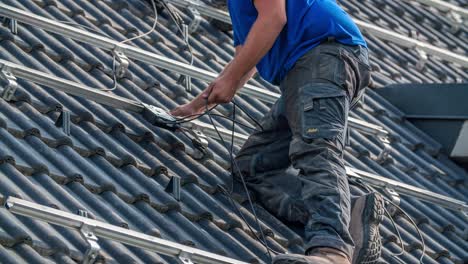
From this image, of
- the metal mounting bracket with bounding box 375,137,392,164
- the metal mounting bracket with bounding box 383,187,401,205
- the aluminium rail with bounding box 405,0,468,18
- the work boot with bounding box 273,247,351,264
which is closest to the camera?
the work boot with bounding box 273,247,351,264

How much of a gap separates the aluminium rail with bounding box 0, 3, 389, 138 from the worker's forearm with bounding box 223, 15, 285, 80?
1181 mm

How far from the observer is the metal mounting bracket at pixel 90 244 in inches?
232

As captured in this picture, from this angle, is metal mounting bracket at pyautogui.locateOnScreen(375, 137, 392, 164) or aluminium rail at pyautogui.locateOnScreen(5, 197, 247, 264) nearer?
aluminium rail at pyautogui.locateOnScreen(5, 197, 247, 264)

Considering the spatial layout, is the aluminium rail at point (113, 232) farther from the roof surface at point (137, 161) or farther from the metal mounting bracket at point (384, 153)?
the metal mounting bracket at point (384, 153)

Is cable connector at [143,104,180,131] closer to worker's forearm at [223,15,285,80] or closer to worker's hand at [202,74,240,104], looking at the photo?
worker's hand at [202,74,240,104]

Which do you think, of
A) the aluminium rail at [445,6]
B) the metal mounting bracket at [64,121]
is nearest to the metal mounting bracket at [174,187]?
the metal mounting bracket at [64,121]

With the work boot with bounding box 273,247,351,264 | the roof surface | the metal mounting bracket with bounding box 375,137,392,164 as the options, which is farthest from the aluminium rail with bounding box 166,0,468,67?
the work boot with bounding box 273,247,351,264

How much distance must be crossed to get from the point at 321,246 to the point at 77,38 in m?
2.11

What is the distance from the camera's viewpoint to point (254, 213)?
7.02m

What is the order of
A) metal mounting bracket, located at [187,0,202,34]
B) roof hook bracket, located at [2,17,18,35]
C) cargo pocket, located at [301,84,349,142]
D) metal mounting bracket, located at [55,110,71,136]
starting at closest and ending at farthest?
cargo pocket, located at [301,84,349,142] < metal mounting bracket, located at [55,110,71,136] < roof hook bracket, located at [2,17,18,35] < metal mounting bracket, located at [187,0,202,34]

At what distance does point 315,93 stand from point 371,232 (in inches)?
28.5

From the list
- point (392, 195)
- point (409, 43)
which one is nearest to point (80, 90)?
point (392, 195)

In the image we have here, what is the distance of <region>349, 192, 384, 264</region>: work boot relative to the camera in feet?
22.3

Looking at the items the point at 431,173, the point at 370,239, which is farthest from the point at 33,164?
the point at 431,173
